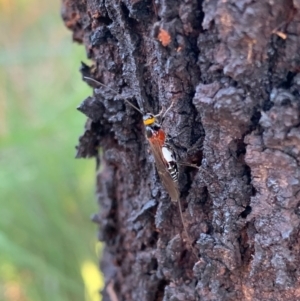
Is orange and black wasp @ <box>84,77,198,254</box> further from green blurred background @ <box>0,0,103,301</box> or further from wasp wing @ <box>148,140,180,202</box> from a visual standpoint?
green blurred background @ <box>0,0,103,301</box>

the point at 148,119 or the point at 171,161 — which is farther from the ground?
the point at 148,119

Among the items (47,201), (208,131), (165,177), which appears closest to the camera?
(208,131)

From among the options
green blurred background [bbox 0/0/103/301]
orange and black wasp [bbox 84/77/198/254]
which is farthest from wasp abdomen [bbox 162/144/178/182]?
green blurred background [bbox 0/0/103/301]

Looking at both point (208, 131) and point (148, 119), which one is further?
point (148, 119)

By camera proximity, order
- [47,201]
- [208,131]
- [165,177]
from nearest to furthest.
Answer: [208,131], [165,177], [47,201]

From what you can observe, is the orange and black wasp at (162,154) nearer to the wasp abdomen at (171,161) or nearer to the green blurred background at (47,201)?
the wasp abdomen at (171,161)

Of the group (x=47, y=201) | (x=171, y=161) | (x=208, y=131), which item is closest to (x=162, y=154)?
(x=171, y=161)

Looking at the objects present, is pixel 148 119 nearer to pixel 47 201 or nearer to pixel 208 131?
pixel 208 131
